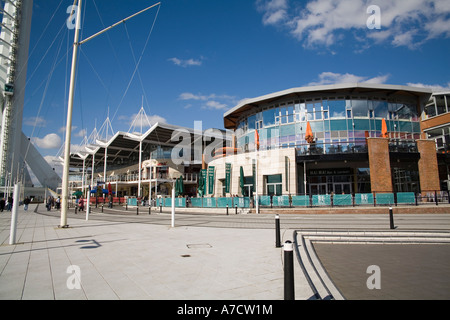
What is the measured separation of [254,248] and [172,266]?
9.83ft

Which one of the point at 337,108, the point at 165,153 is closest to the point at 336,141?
the point at 337,108

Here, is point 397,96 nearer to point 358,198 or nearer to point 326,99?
point 326,99

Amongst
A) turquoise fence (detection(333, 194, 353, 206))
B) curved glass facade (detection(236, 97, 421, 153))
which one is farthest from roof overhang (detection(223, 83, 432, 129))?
turquoise fence (detection(333, 194, 353, 206))

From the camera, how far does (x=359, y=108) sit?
1243 inches

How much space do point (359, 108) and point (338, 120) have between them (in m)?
2.93

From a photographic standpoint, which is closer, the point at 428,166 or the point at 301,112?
the point at 428,166

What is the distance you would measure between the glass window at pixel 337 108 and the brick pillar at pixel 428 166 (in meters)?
8.13

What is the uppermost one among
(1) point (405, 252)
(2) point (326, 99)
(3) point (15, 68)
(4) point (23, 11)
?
(4) point (23, 11)

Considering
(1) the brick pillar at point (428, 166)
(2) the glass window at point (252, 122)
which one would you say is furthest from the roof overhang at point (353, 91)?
(1) the brick pillar at point (428, 166)

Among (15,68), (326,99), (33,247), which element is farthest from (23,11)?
(33,247)

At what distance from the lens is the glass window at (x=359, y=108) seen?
3145 cm

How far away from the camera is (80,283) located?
16.0 ft

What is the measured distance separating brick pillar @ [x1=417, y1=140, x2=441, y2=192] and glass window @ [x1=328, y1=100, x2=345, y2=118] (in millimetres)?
8126

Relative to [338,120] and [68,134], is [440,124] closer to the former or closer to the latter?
[338,120]
